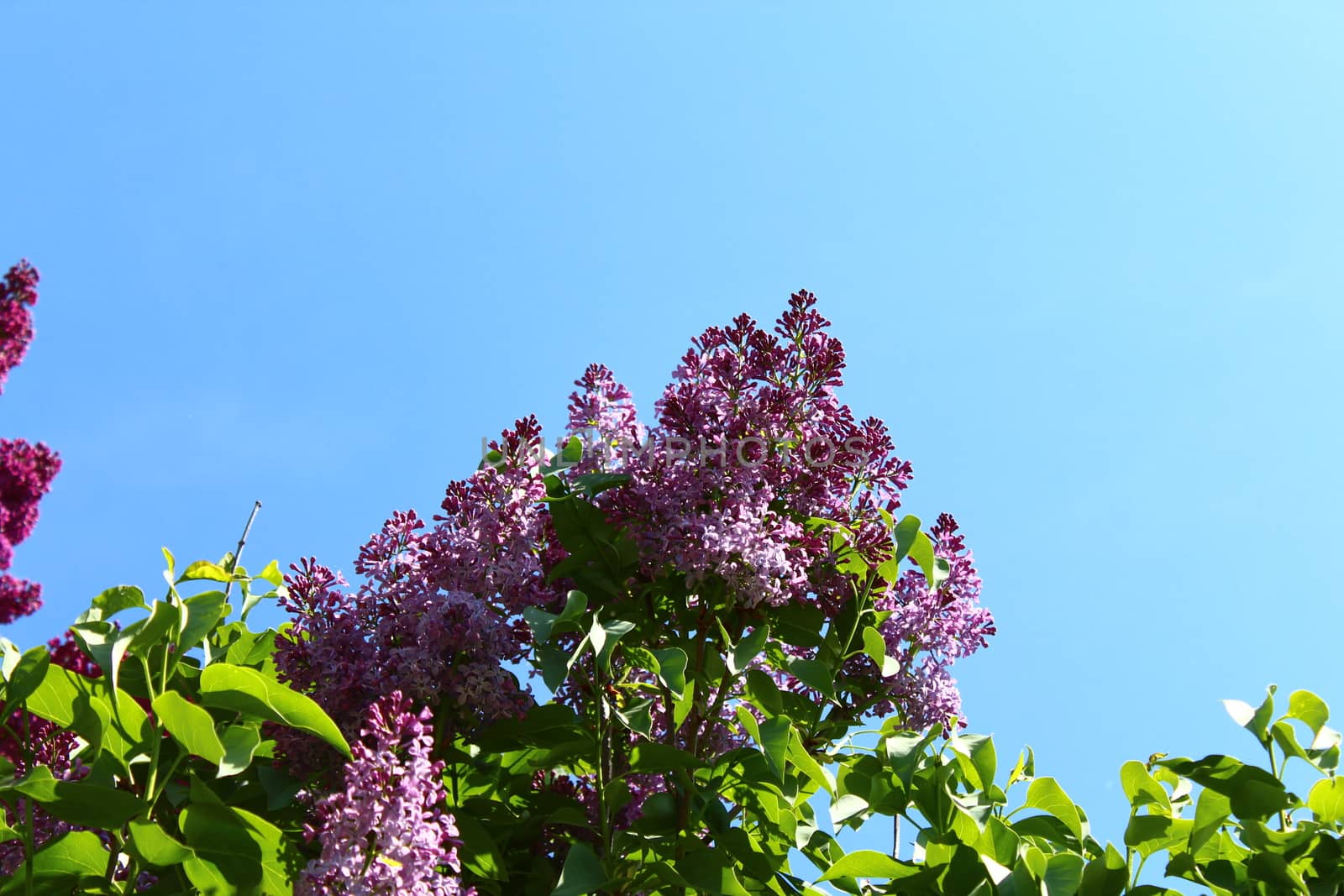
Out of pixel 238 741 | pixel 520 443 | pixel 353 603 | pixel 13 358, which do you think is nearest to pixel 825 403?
pixel 520 443

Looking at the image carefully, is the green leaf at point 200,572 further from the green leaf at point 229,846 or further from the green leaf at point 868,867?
the green leaf at point 868,867

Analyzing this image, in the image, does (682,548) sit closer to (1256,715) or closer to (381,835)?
(381,835)

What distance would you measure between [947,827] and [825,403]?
828 mm

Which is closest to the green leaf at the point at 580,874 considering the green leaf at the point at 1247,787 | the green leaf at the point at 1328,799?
the green leaf at the point at 1247,787

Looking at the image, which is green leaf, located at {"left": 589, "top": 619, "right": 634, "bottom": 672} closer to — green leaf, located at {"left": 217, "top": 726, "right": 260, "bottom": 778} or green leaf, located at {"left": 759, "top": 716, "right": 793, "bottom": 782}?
green leaf, located at {"left": 759, "top": 716, "right": 793, "bottom": 782}

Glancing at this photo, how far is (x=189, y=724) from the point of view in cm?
170

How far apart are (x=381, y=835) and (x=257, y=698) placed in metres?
0.32

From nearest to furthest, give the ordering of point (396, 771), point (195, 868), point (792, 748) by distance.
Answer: point (396, 771)
point (195, 868)
point (792, 748)

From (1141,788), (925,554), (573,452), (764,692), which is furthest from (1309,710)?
(573,452)

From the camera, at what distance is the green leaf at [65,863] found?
1.87 meters

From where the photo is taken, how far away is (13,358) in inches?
293

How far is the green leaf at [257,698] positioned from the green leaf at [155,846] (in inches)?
7.8

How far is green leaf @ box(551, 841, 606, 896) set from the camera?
6.24 feet

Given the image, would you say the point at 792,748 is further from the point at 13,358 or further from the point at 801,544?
the point at 13,358
